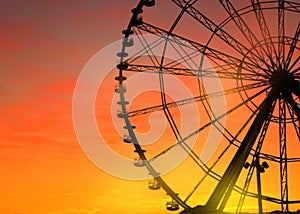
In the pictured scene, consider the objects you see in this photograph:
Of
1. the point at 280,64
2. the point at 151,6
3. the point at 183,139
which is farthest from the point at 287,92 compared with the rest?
the point at 151,6

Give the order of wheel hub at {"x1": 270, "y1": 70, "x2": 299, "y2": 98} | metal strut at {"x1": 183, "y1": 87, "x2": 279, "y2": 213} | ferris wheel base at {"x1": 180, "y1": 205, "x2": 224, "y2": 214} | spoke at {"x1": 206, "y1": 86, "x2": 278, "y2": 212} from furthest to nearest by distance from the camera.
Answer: wheel hub at {"x1": 270, "y1": 70, "x2": 299, "y2": 98}, spoke at {"x1": 206, "y1": 86, "x2": 278, "y2": 212}, metal strut at {"x1": 183, "y1": 87, "x2": 279, "y2": 213}, ferris wheel base at {"x1": 180, "y1": 205, "x2": 224, "y2": 214}

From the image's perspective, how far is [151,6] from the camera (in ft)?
115

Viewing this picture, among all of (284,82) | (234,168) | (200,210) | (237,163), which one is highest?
(284,82)

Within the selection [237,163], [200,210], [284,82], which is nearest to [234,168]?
[237,163]

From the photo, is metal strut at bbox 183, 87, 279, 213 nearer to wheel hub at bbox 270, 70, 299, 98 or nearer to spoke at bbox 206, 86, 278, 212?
spoke at bbox 206, 86, 278, 212

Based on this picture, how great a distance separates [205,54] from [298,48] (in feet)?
18.2

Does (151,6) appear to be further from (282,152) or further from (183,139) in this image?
(282,152)

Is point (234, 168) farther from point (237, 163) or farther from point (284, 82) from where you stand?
point (284, 82)

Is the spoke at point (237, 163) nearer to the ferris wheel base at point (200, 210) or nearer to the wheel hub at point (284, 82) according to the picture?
the ferris wheel base at point (200, 210)

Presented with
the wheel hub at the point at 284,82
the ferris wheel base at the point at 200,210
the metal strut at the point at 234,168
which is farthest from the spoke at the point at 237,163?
the wheel hub at the point at 284,82

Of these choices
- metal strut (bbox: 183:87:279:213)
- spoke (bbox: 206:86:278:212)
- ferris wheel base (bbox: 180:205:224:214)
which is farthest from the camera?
spoke (bbox: 206:86:278:212)

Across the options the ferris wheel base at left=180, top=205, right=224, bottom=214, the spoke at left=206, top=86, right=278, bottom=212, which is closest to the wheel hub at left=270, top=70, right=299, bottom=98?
the spoke at left=206, top=86, right=278, bottom=212

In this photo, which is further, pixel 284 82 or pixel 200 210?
pixel 284 82

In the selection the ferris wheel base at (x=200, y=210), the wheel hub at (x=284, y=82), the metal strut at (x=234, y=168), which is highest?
the wheel hub at (x=284, y=82)
